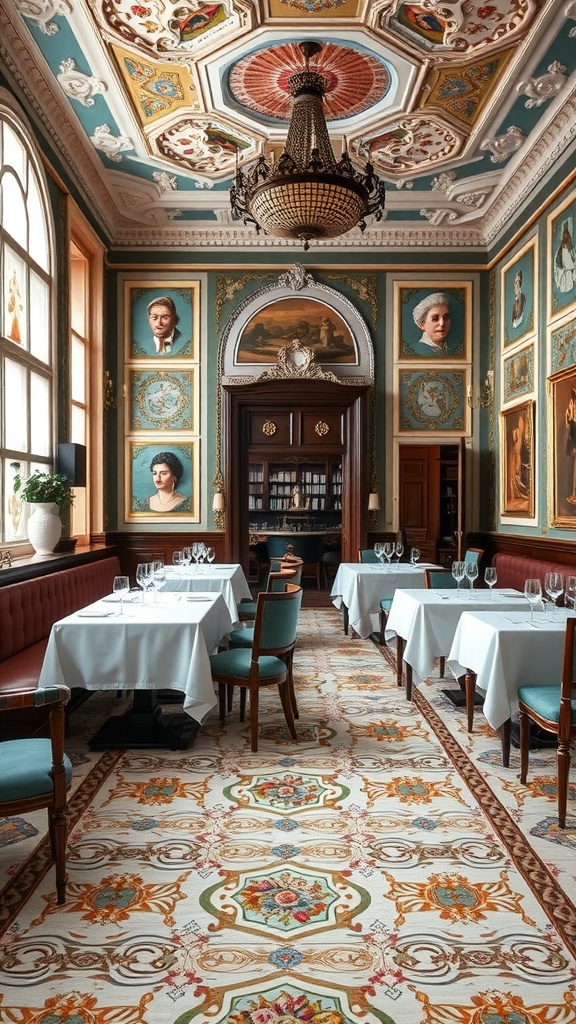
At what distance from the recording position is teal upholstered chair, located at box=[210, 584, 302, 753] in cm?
478

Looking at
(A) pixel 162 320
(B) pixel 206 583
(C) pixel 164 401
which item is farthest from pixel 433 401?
(B) pixel 206 583

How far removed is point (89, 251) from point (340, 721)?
751cm

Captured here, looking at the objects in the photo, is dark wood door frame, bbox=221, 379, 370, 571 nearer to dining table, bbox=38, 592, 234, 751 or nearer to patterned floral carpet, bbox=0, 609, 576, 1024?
patterned floral carpet, bbox=0, 609, 576, 1024

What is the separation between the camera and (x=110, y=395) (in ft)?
35.0

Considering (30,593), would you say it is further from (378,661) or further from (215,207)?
(215,207)

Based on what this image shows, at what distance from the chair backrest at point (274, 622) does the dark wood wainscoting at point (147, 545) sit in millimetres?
5788

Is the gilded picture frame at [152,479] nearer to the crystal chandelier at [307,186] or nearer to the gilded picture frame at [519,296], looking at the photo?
the gilded picture frame at [519,296]

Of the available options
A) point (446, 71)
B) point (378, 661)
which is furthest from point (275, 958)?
point (446, 71)

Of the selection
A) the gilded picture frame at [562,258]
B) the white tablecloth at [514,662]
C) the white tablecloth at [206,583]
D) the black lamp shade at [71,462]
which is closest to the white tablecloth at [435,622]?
the white tablecloth at [514,662]

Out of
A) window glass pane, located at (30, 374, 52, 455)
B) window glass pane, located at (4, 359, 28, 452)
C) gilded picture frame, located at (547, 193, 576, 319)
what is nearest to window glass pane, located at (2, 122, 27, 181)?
window glass pane, located at (4, 359, 28, 452)

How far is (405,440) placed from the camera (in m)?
10.9

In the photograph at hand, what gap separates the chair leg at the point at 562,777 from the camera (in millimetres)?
3611

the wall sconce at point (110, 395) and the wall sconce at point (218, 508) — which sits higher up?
the wall sconce at point (110, 395)

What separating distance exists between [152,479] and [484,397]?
501 cm
